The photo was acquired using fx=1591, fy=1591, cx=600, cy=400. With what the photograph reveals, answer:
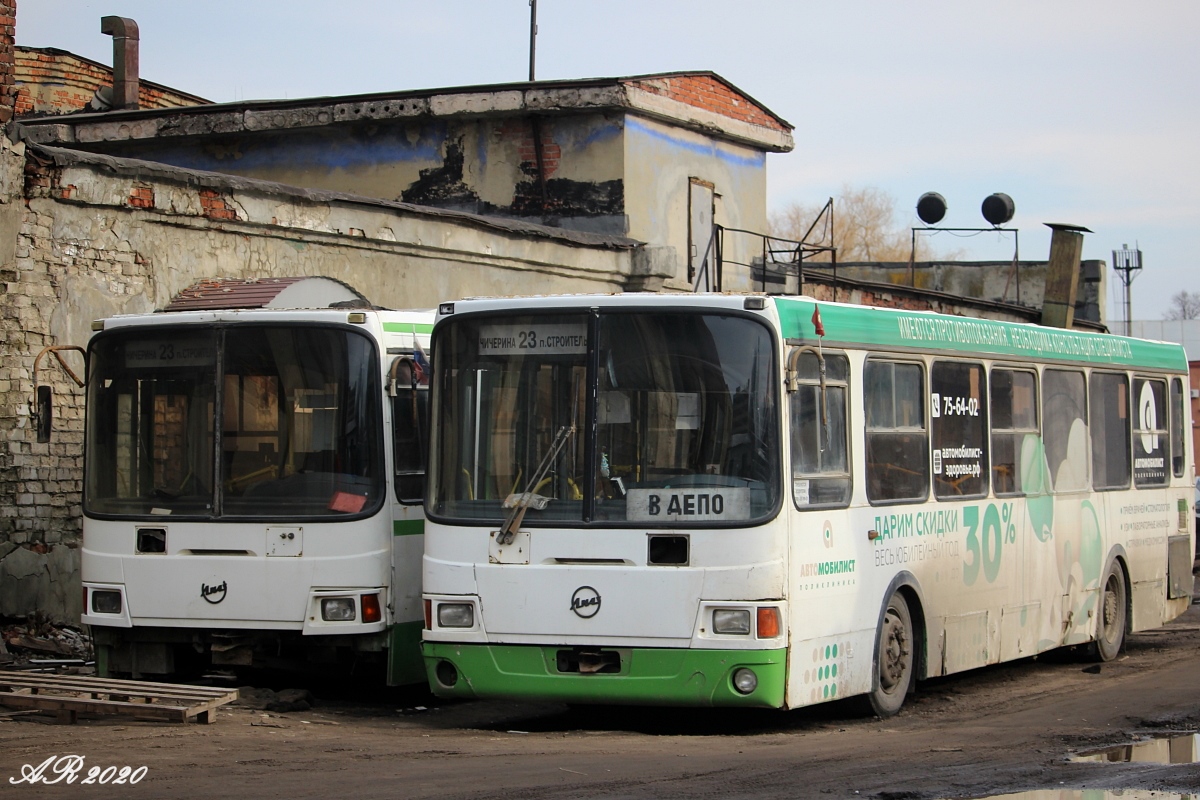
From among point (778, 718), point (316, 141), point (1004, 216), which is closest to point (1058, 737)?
point (778, 718)

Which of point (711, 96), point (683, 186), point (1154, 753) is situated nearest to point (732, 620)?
point (1154, 753)

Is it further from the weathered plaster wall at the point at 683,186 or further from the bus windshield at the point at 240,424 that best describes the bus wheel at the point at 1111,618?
the weathered plaster wall at the point at 683,186

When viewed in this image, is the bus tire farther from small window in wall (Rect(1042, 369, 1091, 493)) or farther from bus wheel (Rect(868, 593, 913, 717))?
bus wheel (Rect(868, 593, 913, 717))

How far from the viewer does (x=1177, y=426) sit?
49.4 ft

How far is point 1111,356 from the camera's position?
13789 millimetres

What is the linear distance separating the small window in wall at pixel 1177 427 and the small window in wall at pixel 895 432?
5.50 meters

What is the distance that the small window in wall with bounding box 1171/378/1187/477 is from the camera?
15.0 metres

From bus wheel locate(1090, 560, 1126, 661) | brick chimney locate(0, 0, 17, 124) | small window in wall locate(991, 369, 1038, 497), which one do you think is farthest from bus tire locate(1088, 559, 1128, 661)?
brick chimney locate(0, 0, 17, 124)

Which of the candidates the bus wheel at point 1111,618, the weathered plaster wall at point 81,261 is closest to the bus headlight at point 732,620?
the bus wheel at point 1111,618

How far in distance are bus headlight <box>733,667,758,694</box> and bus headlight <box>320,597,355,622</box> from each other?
2.56m

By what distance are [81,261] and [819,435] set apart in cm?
700

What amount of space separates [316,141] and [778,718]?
617 inches

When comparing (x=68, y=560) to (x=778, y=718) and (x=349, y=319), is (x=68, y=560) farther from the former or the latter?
(x=778, y=718)

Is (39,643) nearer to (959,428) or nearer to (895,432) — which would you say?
(895,432)
